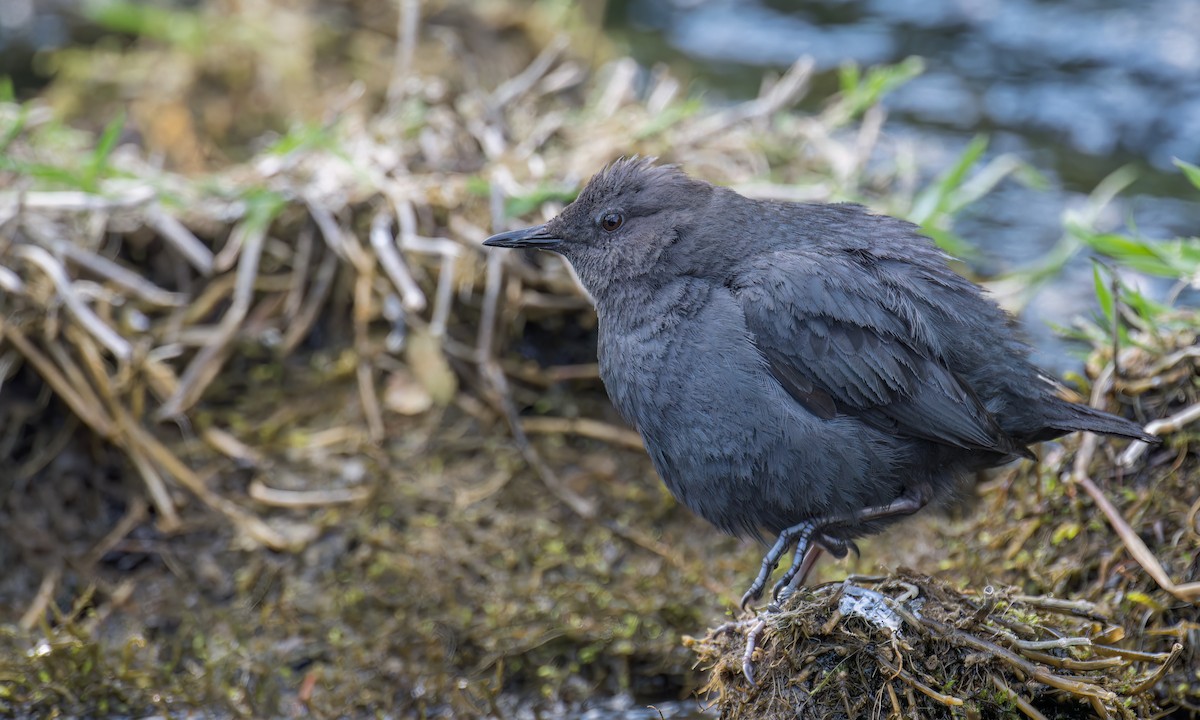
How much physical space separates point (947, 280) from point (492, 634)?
72.9 inches

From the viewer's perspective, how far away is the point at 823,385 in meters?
3.29

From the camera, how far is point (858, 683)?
300cm

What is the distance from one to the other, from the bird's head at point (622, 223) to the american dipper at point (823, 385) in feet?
0.53

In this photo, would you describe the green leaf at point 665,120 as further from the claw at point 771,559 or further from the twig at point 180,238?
the claw at point 771,559

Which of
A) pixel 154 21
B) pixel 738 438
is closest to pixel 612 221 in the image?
pixel 738 438

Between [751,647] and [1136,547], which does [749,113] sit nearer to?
[1136,547]

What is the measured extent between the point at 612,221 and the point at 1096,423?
1.50m

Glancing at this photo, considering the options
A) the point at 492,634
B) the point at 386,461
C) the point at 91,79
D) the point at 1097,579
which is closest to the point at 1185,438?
the point at 1097,579

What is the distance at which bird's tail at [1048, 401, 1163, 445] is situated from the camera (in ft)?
10.3

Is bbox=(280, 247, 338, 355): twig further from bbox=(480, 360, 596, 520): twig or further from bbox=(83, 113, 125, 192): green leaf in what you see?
bbox=(83, 113, 125, 192): green leaf

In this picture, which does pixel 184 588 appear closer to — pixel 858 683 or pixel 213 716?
pixel 213 716

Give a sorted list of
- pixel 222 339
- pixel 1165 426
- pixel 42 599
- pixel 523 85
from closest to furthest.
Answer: pixel 1165 426, pixel 42 599, pixel 222 339, pixel 523 85

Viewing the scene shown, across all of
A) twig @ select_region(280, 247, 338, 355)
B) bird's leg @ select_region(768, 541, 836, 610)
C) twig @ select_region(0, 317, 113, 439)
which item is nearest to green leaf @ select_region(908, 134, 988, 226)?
bird's leg @ select_region(768, 541, 836, 610)

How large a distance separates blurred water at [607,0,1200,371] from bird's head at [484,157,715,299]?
2.61m
